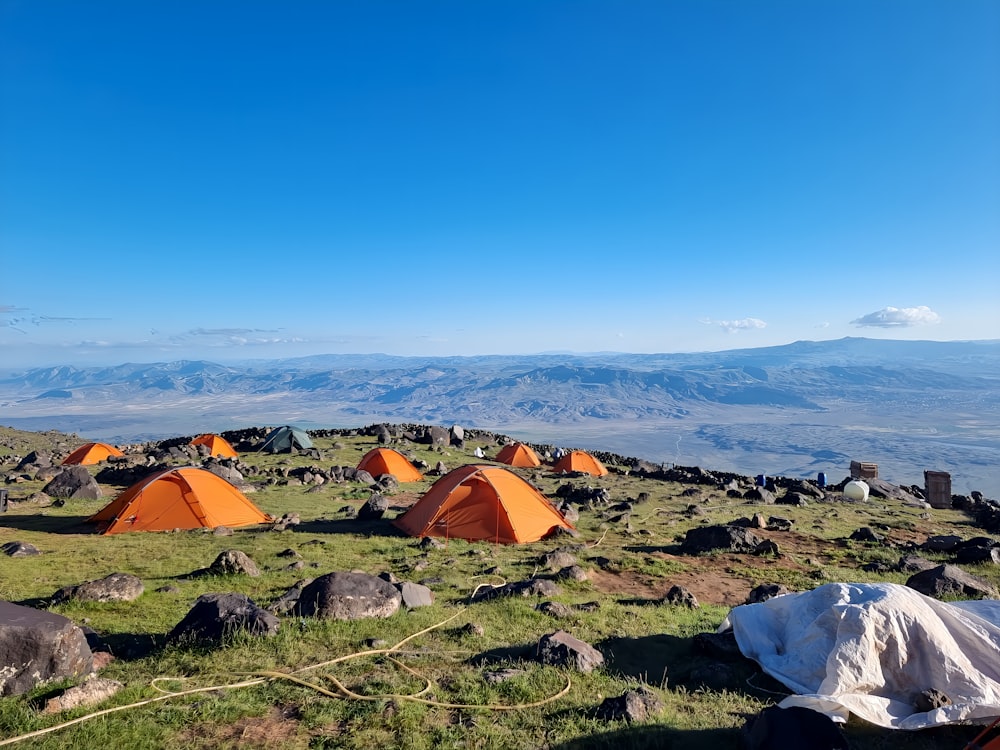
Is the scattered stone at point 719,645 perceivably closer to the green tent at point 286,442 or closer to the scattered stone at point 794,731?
the scattered stone at point 794,731

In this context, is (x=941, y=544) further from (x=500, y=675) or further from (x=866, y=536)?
(x=500, y=675)

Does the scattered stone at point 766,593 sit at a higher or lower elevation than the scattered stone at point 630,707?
lower

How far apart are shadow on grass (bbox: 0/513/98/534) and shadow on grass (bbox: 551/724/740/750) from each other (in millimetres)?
16436

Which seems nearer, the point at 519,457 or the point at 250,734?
the point at 250,734

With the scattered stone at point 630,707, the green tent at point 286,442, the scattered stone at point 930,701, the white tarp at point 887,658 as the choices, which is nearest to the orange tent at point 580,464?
the green tent at point 286,442

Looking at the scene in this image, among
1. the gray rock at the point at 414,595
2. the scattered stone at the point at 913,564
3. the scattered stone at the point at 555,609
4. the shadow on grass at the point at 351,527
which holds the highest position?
the gray rock at the point at 414,595

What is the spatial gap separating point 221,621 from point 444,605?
3880mm

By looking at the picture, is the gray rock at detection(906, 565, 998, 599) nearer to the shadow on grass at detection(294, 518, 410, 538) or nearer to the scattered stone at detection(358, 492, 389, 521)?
the shadow on grass at detection(294, 518, 410, 538)

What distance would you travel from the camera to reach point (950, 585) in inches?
395

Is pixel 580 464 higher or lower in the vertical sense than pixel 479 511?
lower

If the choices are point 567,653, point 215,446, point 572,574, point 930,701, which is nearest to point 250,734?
point 567,653

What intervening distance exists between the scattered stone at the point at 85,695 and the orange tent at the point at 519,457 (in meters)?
31.5

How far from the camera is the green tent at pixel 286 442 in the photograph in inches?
1460

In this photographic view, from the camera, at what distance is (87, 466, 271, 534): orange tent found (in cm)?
1620
